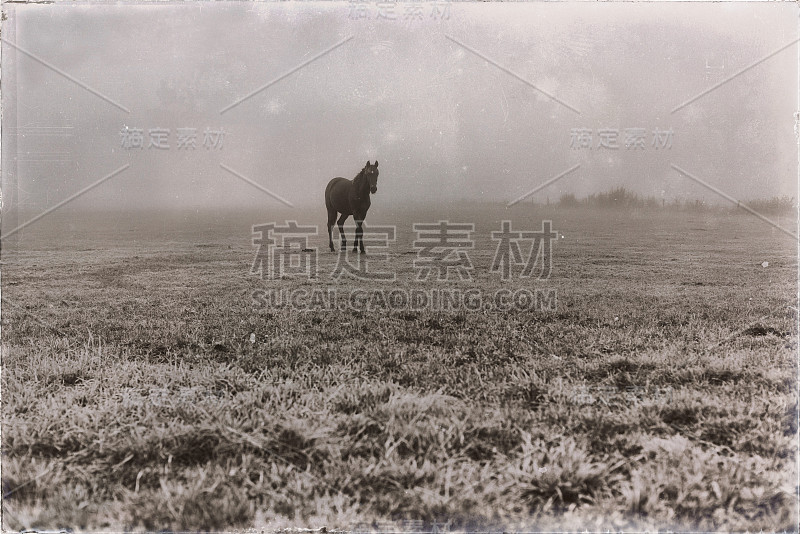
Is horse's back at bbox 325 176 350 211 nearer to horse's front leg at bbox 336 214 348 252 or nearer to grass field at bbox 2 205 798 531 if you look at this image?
horse's front leg at bbox 336 214 348 252

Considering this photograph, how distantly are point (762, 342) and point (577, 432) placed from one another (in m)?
3.86

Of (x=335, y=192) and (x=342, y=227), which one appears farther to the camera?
(x=342, y=227)

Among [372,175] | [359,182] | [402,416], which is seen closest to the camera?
[402,416]

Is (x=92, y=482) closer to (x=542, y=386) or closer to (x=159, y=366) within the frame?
(x=159, y=366)

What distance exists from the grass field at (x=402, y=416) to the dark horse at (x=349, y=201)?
518 cm

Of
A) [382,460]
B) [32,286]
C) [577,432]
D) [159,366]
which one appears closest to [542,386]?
[577,432]

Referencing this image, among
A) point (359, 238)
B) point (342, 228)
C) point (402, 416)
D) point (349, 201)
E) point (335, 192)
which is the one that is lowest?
point (402, 416)

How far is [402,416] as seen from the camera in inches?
153

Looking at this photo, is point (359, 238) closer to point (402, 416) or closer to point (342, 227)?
point (342, 227)

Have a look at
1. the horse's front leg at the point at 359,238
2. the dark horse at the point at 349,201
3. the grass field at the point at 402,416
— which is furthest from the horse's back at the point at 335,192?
the grass field at the point at 402,416

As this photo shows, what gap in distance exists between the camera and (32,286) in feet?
32.2

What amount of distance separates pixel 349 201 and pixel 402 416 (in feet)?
31.2

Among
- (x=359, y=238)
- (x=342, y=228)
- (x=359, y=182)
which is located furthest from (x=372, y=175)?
(x=342, y=228)

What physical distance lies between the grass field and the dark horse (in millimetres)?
5184
